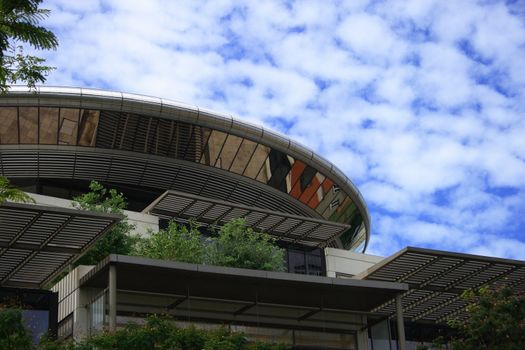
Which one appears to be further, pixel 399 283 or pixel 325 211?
pixel 325 211

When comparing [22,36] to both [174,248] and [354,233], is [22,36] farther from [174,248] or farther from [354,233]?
[354,233]

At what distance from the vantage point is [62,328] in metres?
29.0

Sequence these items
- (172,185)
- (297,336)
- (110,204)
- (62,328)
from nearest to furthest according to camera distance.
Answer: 1. (62,328)
2. (297,336)
3. (110,204)
4. (172,185)

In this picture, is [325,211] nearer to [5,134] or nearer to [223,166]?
[223,166]

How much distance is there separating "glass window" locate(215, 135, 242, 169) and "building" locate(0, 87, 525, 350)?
0.09 meters

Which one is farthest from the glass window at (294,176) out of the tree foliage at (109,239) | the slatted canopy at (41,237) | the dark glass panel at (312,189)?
the slatted canopy at (41,237)

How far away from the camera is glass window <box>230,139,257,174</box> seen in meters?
48.5

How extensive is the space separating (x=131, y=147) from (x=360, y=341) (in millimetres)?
17938

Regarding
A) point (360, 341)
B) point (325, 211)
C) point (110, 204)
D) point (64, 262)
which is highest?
point (325, 211)

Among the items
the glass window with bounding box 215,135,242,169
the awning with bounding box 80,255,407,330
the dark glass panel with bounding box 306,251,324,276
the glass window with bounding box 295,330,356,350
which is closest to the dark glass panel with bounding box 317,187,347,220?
the glass window with bounding box 215,135,242,169

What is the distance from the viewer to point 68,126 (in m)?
45.0

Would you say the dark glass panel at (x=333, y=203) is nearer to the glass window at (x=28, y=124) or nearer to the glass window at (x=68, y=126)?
the glass window at (x=68, y=126)

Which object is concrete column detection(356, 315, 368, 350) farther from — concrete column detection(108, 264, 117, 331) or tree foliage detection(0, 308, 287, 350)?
concrete column detection(108, 264, 117, 331)

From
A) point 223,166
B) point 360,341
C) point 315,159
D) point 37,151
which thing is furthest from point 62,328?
point 315,159
